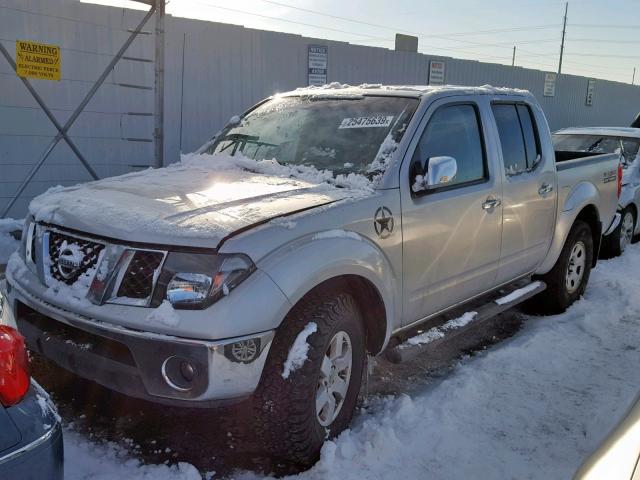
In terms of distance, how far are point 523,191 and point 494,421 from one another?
1811 mm

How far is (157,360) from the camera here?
253 centimetres

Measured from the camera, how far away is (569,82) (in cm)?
1900

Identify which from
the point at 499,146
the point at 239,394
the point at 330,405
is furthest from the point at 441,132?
the point at 239,394

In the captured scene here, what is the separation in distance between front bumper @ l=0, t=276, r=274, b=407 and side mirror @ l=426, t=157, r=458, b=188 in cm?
141

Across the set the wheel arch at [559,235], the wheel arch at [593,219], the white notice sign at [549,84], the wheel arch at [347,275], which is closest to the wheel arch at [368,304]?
the wheel arch at [347,275]

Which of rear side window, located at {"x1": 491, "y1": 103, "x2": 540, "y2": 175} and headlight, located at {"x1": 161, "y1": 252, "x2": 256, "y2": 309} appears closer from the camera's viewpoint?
headlight, located at {"x1": 161, "y1": 252, "x2": 256, "y2": 309}

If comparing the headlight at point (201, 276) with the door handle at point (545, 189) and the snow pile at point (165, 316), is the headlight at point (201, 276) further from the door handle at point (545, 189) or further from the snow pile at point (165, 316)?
the door handle at point (545, 189)

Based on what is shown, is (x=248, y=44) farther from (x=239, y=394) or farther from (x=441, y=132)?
(x=239, y=394)

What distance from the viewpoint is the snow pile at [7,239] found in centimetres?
591

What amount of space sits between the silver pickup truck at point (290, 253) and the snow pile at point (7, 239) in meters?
2.80

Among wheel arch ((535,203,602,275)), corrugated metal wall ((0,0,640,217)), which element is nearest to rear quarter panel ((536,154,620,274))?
wheel arch ((535,203,602,275))

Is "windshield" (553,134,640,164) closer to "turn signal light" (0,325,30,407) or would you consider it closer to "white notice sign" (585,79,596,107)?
"turn signal light" (0,325,30,407)

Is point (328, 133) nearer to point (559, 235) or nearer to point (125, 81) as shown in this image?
point (559, 235)

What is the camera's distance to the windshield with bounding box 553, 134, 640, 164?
27.5 feet
